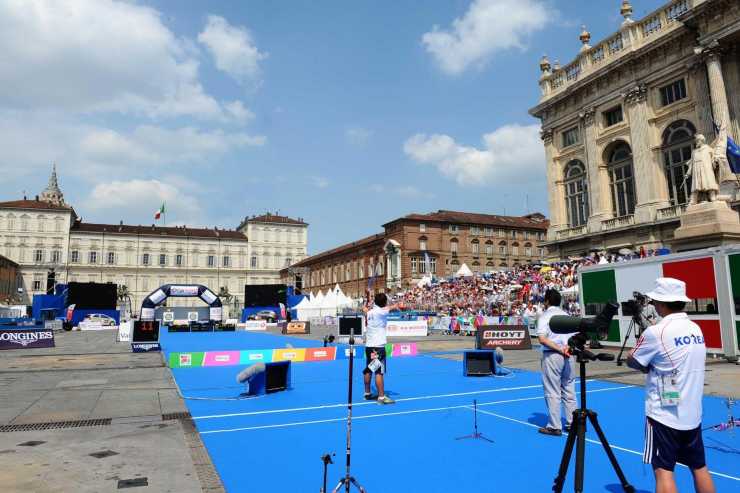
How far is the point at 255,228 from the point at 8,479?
340 ft

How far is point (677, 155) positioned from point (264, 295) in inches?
1617

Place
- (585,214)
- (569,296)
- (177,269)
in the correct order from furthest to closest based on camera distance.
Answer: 1. (177,269)
2. (585,214)
3. (569,296)

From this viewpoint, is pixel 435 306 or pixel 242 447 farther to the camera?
pixel 435 306

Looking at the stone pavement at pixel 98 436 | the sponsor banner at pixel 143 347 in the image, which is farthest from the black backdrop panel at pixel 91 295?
the stone pavement at pixel 98 436

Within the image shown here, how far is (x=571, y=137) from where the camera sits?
1479 inches

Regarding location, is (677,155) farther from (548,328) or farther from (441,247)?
(441,247)

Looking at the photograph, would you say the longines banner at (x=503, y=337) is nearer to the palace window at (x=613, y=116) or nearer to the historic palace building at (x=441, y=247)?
the palace window at (x=613, y=116)

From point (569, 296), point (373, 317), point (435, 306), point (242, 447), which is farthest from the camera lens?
point (435, 306)

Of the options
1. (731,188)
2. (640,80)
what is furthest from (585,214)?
(731,188)

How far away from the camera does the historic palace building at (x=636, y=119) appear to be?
25.9m

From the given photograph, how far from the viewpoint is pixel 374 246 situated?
76.6 m

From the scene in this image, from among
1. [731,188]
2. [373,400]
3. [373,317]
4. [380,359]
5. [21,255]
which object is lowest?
[373,400]

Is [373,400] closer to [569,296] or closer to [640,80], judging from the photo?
[569,296]

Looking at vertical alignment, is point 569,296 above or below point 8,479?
above
